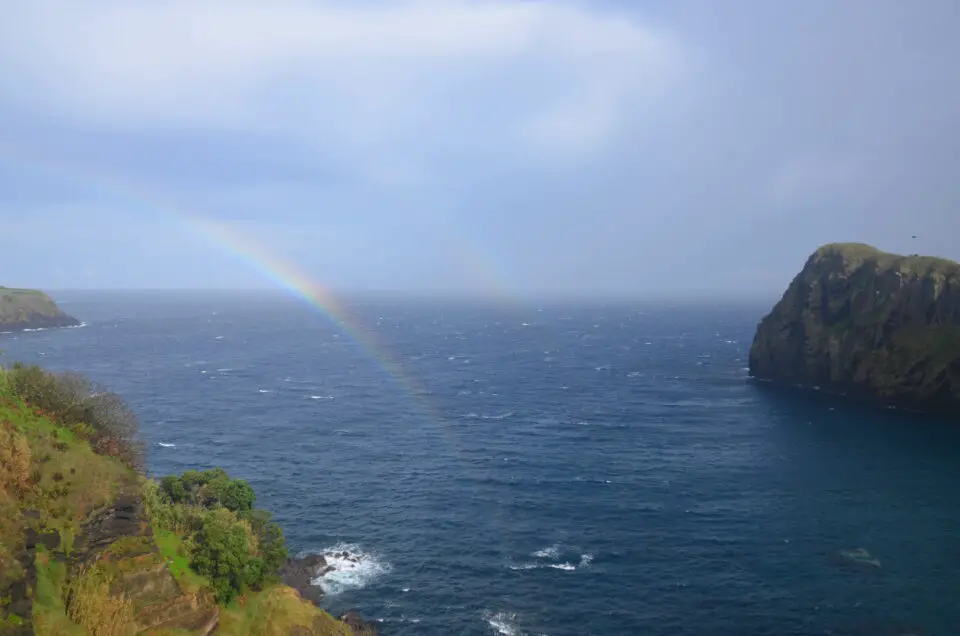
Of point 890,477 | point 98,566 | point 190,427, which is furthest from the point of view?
point 190,427

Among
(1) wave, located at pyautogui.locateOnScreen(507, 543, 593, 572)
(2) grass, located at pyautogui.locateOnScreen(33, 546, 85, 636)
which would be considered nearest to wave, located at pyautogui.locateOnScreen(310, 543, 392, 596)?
(1) wave, located at pyautogui.locateOnScreen(507, 543, 593, 572)

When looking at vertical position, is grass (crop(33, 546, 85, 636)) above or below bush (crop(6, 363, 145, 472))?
below

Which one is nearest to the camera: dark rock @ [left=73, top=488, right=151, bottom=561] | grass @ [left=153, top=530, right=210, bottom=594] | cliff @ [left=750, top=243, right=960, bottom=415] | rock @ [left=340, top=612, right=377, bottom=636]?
dark rock @ [left=73, top=488, right=151, bottom=561]

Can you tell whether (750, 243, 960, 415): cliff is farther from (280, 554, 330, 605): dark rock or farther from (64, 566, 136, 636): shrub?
(64, 566, 136, 636): shrub

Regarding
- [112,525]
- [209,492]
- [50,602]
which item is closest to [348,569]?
[209,492]

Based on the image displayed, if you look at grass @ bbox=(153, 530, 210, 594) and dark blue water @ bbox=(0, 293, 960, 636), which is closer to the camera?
grass @ bbox=(153, 530, 210, 594)

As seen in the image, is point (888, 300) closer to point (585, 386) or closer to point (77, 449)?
point (585, 386)

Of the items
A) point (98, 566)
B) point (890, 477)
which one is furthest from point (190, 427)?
point (890, 477)
